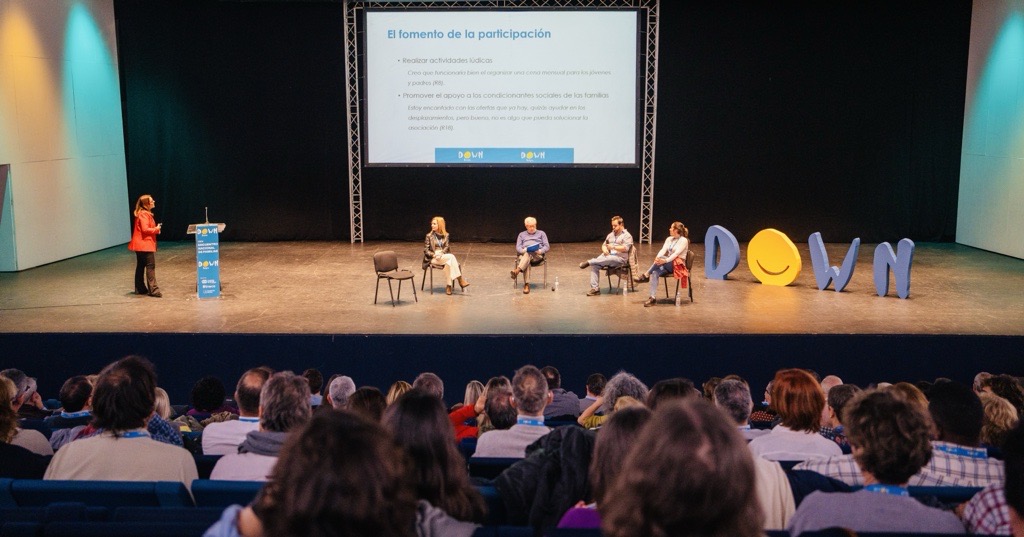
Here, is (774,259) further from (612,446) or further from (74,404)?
(612,446)

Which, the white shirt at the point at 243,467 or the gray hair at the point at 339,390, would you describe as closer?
the white shirt at the point at 243,467

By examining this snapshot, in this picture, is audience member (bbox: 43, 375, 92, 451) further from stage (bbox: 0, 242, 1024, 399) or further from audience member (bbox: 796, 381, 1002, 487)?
audience member (bbox: 796, 381, 1002, 487)

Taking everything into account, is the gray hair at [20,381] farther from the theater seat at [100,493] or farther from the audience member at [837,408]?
the audience member at [837,408]

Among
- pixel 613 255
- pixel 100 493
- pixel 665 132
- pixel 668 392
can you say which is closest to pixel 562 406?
pixel 668 392

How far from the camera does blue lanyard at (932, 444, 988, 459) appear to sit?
3.23 meters

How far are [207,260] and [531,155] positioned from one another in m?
4.89

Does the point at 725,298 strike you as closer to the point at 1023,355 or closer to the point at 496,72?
the point at 1023,355

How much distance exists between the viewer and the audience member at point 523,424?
3555 mm

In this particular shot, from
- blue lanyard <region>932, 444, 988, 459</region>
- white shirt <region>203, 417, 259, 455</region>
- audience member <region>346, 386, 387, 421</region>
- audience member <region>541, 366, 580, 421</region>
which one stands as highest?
audience member <region>346, 386, 387, 421</region>

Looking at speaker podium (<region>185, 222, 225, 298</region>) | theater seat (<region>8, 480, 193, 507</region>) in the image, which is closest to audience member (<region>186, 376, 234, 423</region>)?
theater seat (<region>8, 480, 193, 507</region>)

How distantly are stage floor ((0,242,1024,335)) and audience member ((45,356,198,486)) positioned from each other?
4.35 m

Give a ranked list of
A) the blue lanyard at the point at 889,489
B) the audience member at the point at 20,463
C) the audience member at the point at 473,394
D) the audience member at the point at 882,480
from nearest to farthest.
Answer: the audience member at the point at 882,480 < the blue lanyard at the point at 889,489 < the audience member at the point at 20,463 < the audience member at the point at 473,394

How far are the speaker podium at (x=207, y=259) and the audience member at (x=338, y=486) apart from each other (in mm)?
8041

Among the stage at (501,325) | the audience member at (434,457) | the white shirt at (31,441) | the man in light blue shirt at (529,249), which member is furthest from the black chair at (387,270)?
the audience member at (434,457)
